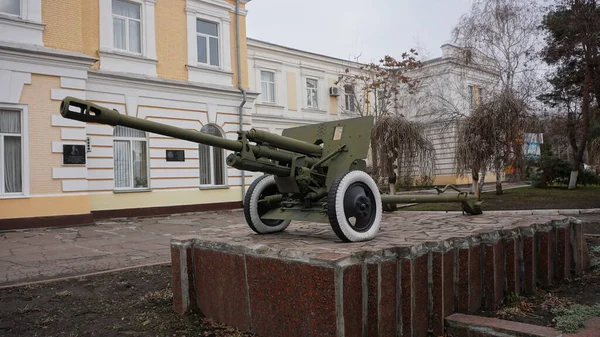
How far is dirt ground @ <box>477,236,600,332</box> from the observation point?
341 centimetres

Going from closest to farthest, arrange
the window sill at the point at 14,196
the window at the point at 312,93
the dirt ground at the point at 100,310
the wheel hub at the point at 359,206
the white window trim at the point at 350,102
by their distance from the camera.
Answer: the wheel hub at the point at 359,206
the dirt ground at the point at 100,310
the window sill at the point at 14,196
the window at the point at 312,93
the white window trim at the point at 350,102

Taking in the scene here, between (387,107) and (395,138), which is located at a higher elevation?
(387,107)

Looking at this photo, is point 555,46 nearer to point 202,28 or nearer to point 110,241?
point 202,28

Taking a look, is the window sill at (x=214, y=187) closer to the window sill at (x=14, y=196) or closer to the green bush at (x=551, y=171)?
the window sill at (x=14, y=196)

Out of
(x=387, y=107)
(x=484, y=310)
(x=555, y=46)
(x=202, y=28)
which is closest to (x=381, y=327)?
(x=484, y=310)

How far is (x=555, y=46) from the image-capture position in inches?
758

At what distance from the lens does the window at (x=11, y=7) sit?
1123 centimetres

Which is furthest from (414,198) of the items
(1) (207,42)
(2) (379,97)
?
(2) (379,97)

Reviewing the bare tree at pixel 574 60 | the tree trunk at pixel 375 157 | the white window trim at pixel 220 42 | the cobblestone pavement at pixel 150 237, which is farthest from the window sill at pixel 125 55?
the bare tree at pixel 574 60

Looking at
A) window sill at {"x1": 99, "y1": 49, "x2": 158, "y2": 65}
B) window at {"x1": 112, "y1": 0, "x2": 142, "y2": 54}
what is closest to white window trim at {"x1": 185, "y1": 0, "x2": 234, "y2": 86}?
window sill at {"x1": 99, "y1": 49, "x2": 158, "y2": 65}

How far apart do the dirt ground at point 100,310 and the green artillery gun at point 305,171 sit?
108cm

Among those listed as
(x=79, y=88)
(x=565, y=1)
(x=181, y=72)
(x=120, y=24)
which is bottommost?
(x=79, y=88)

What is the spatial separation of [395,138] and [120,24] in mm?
9346

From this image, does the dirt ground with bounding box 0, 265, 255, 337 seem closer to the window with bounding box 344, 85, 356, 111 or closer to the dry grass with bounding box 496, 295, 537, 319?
the dry grass with bounding box 496, 295, 537, 319
